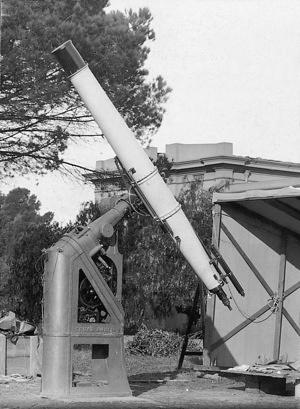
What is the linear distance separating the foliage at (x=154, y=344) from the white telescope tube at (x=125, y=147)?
7.45 meters

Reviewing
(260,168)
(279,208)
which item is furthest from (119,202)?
(260,168)

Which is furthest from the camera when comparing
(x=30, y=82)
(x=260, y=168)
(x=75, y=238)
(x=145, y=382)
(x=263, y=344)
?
(x=260, y=168)

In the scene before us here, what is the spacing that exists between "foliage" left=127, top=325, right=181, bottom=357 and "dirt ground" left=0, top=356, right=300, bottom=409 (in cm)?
355

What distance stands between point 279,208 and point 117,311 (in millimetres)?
4124

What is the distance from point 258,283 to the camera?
49.0 ft

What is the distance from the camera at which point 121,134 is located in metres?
11.9

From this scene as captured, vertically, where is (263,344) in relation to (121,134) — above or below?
below

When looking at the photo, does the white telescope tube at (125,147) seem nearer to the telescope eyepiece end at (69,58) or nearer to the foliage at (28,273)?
the telescope eyepiece end at (69,58)

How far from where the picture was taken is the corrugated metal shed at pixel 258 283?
48.0 ft

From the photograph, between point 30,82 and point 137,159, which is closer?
point 137,159

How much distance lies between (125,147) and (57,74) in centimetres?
703

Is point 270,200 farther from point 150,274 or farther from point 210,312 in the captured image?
point 150,274

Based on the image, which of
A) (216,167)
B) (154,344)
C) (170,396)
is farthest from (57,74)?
(216,167)

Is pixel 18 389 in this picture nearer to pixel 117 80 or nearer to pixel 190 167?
pixel 117 80
